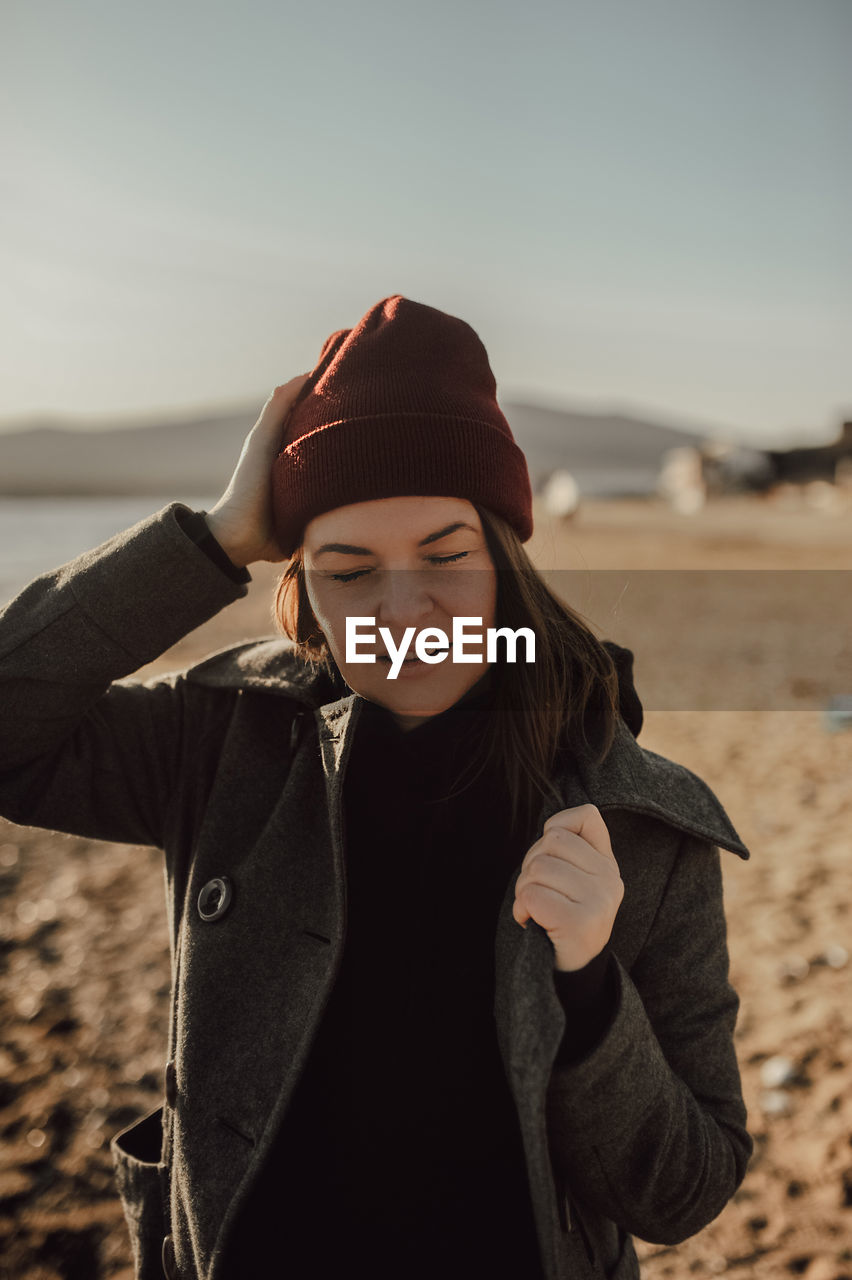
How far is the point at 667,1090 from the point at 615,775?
20.1 inches

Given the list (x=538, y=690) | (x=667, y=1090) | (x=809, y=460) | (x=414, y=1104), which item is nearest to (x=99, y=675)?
(x=538, y=690)

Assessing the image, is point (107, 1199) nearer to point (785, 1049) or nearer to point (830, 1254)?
point (830, 1254)

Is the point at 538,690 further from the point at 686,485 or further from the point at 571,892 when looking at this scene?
the point at 686,485

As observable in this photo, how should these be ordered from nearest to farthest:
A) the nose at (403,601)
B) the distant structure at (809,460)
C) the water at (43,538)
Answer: the nose at (403,601) → the water at (43,538) → the distant structure at (809,460)

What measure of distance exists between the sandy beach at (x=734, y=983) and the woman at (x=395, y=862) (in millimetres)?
496

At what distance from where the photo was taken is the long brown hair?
157 cm

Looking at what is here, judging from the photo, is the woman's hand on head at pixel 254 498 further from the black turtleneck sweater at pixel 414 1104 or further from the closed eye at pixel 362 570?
the black turtleneck sweater at pixel 414 1104

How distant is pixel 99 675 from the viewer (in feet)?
5.66

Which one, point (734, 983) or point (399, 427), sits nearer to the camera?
point (399, 427)

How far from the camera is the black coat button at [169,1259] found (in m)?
1.52

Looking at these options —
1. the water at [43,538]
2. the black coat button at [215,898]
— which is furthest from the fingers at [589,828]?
the water at [43,538]

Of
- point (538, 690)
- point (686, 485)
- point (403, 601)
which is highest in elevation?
point (686, 485)

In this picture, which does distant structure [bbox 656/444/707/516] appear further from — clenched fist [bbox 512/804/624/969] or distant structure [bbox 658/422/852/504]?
clenched fist [bbox 512/804/624/969]

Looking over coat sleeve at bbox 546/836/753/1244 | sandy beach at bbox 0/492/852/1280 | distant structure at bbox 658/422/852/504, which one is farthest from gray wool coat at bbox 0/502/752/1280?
distant structure at bbox 658/422/852/504
